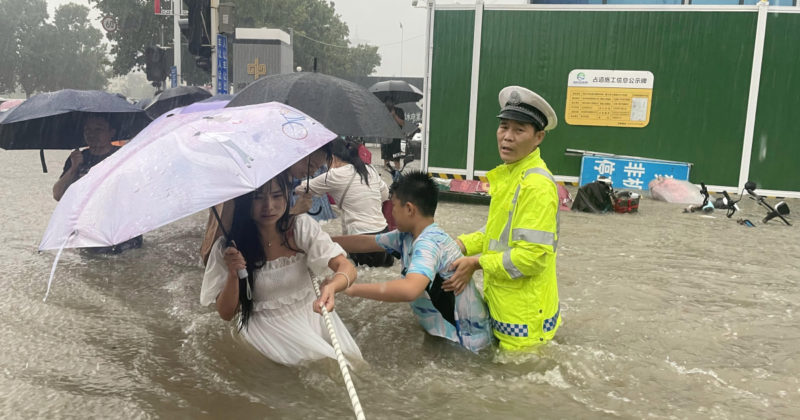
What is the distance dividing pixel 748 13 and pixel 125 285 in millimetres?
11303

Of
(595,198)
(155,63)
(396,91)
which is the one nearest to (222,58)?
(155,63)

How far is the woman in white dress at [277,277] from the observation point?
3.42 m

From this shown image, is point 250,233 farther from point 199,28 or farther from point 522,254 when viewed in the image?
point 199,28

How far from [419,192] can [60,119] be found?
463cm

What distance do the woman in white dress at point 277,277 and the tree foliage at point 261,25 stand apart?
2225 cm

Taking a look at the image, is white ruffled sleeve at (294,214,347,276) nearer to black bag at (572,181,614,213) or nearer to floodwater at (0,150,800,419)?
floodwater at (0,150,800,419)

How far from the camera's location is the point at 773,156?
40.3 ft

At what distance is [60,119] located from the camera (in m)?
6.74

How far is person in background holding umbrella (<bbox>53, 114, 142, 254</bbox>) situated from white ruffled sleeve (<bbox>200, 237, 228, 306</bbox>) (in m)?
Result: 3.96

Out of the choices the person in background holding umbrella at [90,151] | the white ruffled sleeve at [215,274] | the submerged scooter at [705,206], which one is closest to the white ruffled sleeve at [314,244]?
the white ruffled sleeve at [215,274]

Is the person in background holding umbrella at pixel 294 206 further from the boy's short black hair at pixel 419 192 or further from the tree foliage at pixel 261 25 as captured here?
the tree foliage at pixel 261 25

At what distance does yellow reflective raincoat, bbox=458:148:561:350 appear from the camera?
11.5 ft


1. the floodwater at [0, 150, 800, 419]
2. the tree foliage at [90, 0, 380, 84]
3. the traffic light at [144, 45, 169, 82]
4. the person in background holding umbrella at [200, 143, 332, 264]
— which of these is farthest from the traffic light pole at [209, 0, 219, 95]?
the tree foliage at [90, 0, 380, 84]

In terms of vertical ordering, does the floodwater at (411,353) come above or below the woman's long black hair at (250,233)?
below
